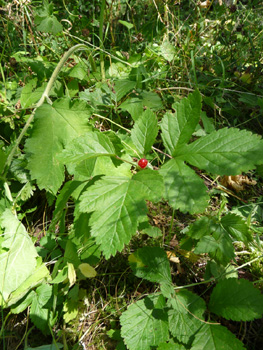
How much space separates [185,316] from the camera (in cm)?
132

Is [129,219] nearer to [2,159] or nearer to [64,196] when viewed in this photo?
[64,196]

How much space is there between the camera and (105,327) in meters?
1.54

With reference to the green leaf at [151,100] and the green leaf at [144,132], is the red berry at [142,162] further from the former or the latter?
the green leaf at [151,100]

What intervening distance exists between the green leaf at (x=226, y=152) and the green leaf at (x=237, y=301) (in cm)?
56

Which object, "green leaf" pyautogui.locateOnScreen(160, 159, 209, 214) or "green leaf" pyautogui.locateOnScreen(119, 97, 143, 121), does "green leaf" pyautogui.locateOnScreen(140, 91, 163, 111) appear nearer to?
"green leaf" pyautogui.locateOnScreen(119, 97, 143, 121)

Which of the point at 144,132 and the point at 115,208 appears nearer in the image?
the point at 115,208

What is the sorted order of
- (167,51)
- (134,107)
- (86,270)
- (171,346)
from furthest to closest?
1. (167,51)
2. (134,107)
3. (86,270)
4. (171,346)

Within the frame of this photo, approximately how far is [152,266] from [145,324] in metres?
0.27

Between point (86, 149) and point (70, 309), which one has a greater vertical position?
point (86, 149)

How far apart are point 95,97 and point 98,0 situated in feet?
5.34

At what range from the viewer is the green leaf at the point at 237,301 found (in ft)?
4.09

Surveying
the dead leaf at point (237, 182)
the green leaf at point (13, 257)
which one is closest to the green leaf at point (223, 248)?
the dead leaf at point (237, 182)

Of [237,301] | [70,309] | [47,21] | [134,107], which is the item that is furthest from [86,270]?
[47,21]

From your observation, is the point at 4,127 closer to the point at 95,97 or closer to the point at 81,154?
the point at 95,97
